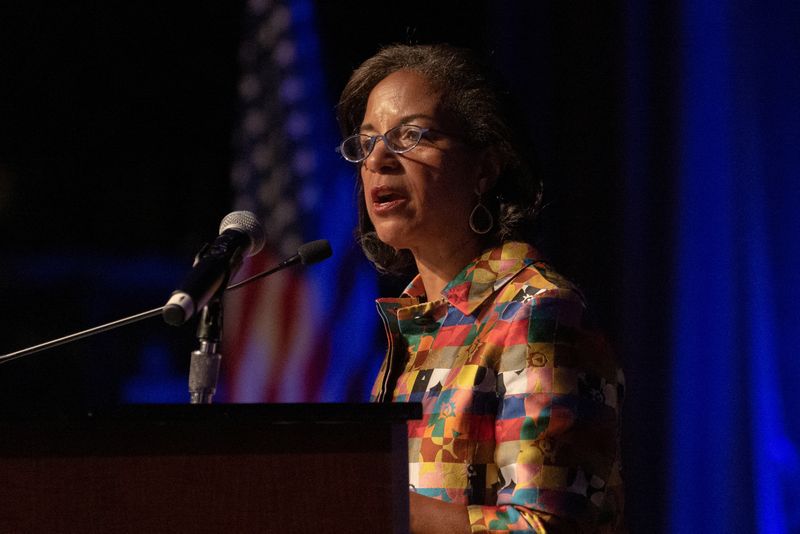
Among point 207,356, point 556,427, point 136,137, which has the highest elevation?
point 136,137

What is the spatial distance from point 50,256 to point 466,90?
6.40 ft

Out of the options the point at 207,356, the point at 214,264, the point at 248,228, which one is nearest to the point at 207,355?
the point at 207,356

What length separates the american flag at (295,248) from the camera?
11.2ft

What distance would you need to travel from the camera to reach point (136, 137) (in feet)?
11.4

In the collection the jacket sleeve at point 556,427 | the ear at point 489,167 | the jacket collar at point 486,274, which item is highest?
the ear at point 489,167

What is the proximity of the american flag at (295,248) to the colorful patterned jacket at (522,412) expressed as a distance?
1581mm

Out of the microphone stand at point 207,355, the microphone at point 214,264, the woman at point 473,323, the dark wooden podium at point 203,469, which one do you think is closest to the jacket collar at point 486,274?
the woman at point 473,323

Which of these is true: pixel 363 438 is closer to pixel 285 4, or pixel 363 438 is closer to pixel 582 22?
pixel 582 22

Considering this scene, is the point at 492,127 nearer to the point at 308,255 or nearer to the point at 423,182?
the point at 423,182

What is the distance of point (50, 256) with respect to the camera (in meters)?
3.40

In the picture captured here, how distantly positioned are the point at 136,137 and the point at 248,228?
225cm

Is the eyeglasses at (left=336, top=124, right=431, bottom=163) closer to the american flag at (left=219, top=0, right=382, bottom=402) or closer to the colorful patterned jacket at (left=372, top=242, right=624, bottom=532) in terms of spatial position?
the colorful patterned jacket at (left=372, top=242, right=624, bottom=532)

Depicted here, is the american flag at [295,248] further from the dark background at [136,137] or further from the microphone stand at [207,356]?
→ the microphone stand at [207,356]

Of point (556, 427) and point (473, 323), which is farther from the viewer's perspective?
point (473, 323)
